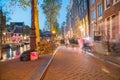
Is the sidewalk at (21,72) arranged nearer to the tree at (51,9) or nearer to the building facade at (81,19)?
the tree at (51,9)

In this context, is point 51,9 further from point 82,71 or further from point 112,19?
point 82,71

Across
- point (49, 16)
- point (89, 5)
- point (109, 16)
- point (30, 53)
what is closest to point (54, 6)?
point (49, 16)

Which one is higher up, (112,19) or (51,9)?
(51,9)

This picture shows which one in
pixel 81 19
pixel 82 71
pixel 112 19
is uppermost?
pixel 81 19

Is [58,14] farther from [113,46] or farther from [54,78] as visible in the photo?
[54,78]

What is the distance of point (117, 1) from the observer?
36469 mm

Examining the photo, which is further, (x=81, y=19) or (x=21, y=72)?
(x=81, y=19)

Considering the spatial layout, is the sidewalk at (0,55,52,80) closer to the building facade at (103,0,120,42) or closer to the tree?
the building facade at (103,0,120,42)

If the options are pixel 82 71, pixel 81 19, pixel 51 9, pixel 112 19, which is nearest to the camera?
pixel 82 71

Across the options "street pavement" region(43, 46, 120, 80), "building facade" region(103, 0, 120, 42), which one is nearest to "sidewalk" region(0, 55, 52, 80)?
"street pavement" region(43, 46, 120, 80)

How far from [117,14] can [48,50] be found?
1034 centimetres

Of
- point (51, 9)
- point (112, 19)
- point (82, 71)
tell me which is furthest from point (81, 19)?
point (82, 71)

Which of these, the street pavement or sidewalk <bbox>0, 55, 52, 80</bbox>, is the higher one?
sidewalk <bbox>0, 55, 52, 80</bbox>

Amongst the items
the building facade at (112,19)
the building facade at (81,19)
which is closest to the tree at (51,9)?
the building facade at (81,19)
